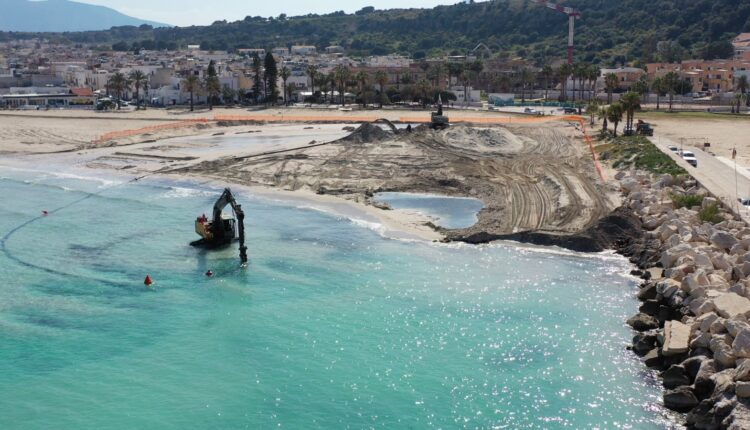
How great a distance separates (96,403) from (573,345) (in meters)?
16.4

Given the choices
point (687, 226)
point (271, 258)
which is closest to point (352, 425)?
point (271, 258)

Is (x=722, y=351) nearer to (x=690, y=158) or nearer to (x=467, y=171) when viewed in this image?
(x=690, y=158)

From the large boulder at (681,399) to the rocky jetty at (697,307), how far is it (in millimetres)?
29

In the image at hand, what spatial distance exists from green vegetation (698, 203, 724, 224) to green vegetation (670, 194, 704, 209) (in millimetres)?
2062

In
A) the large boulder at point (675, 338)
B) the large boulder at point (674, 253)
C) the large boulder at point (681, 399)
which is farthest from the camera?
the large boulder at point (674, 253)

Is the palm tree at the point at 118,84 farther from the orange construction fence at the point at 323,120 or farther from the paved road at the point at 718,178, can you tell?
the paved road at the point at 718,178

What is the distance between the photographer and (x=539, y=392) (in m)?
23.8

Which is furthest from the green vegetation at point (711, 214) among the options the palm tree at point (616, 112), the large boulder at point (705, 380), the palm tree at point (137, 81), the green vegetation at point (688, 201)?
the palm tree at point (137, 81)

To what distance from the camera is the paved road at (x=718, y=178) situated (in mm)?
41094

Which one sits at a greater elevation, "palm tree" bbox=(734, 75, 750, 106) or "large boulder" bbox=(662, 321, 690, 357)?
"palm tree" bbox=(734, 75, 750, 106)

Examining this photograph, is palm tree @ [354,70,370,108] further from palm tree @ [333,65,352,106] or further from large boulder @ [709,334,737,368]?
large boulder @ [709,334,737,368]

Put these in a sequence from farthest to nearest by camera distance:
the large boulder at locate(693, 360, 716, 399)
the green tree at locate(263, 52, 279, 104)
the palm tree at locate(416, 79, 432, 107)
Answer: the green tree at locate(263, 52, 279, 104) → the palm tree at locate(416, 79, 432, 107) → the large boulder at locate(693, 360, 716, 399)

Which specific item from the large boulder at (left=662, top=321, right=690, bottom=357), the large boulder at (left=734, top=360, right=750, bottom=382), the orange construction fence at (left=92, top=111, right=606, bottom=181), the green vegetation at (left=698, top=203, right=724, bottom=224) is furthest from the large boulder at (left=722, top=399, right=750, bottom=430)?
the orange construction fence at (left=92, top=111, right=606, bottom=181)

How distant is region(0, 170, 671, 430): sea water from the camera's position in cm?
2270
